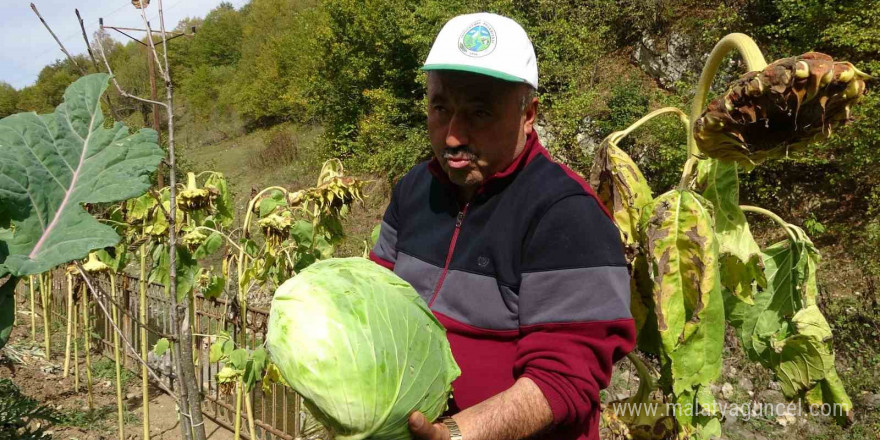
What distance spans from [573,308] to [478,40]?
86 cm

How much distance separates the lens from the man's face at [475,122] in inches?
65.1

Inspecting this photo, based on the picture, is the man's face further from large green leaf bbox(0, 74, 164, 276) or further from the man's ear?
large green leaf bbox(0, 74, 164, 276)

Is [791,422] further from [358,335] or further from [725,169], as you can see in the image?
[358,335]

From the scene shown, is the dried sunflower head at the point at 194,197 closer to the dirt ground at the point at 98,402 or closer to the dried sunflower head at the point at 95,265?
the dried sunflower head at the point at 95,265

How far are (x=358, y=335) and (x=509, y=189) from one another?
748 millimetres

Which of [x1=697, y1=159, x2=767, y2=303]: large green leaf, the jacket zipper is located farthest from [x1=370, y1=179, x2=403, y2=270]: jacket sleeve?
[x1=697, y1=159, x2=767, y2=303]: large green leaf

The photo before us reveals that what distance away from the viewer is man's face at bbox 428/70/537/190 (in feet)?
5.42

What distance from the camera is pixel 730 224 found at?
167 centimetres

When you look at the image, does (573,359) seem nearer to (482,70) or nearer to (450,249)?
(450,249)

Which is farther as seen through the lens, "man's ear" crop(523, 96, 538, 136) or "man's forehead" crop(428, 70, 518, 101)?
"man's ear" crop(523, 96, 538, 136)

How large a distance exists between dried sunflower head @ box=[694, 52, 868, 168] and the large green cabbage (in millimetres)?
957

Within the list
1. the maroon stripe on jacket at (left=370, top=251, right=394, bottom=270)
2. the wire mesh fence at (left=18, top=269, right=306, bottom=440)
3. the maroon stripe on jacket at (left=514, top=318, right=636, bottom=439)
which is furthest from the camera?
the wire mesh fence at (left=18, top=269, right=306, bottom=440)

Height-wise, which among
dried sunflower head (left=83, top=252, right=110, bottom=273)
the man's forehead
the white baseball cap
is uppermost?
the white baseball cap

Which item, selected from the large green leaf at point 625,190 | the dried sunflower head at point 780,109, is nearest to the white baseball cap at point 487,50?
the large green leaf at point 625,190
